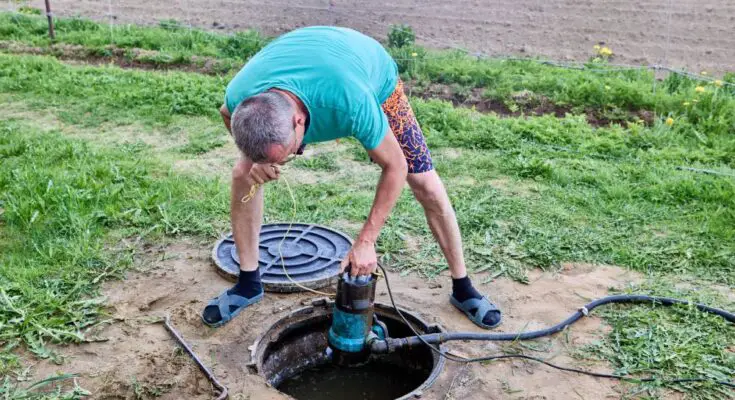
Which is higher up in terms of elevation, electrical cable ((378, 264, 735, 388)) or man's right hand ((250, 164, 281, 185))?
man's right hand ((250, 164, 281, 185))

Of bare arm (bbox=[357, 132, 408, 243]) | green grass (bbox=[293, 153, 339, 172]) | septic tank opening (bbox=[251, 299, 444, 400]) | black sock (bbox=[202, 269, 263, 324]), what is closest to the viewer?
bare arm (bbox=[357, 132, 408, 243])

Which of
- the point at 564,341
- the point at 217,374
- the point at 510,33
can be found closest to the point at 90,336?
the point at 217,374

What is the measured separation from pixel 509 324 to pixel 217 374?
1.44 metres

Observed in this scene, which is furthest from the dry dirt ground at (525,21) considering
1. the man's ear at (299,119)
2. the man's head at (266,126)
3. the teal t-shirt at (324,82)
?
the man's head at (266,126)

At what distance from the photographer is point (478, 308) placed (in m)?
3.35

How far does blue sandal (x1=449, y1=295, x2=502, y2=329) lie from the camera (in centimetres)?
332

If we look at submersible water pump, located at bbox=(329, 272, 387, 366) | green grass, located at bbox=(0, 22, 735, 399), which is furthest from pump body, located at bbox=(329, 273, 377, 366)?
green grass, located at bbox=(0, 22, 735, 399)

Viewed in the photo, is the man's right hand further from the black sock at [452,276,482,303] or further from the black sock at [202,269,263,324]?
the black sock at [452,276,482,303]

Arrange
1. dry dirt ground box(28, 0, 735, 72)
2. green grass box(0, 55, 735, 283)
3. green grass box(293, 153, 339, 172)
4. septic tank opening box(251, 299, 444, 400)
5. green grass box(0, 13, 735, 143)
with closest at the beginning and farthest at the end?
septic tank opening box(251, 299, 444, 400), green grass box(0, 55, 735, 283), green grass box(293, 153, 339, 172), green grass box(0, 13, 735, 143), dry dirt ground box(28, 0, 735, 72)

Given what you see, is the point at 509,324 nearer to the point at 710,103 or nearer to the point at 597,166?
the point at 597,166

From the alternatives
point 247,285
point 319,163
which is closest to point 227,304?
point 247,285

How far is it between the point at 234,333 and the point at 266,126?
1.33 meters

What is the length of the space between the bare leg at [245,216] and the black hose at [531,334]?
83 centimetres

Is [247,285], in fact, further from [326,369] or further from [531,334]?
[531,334]
